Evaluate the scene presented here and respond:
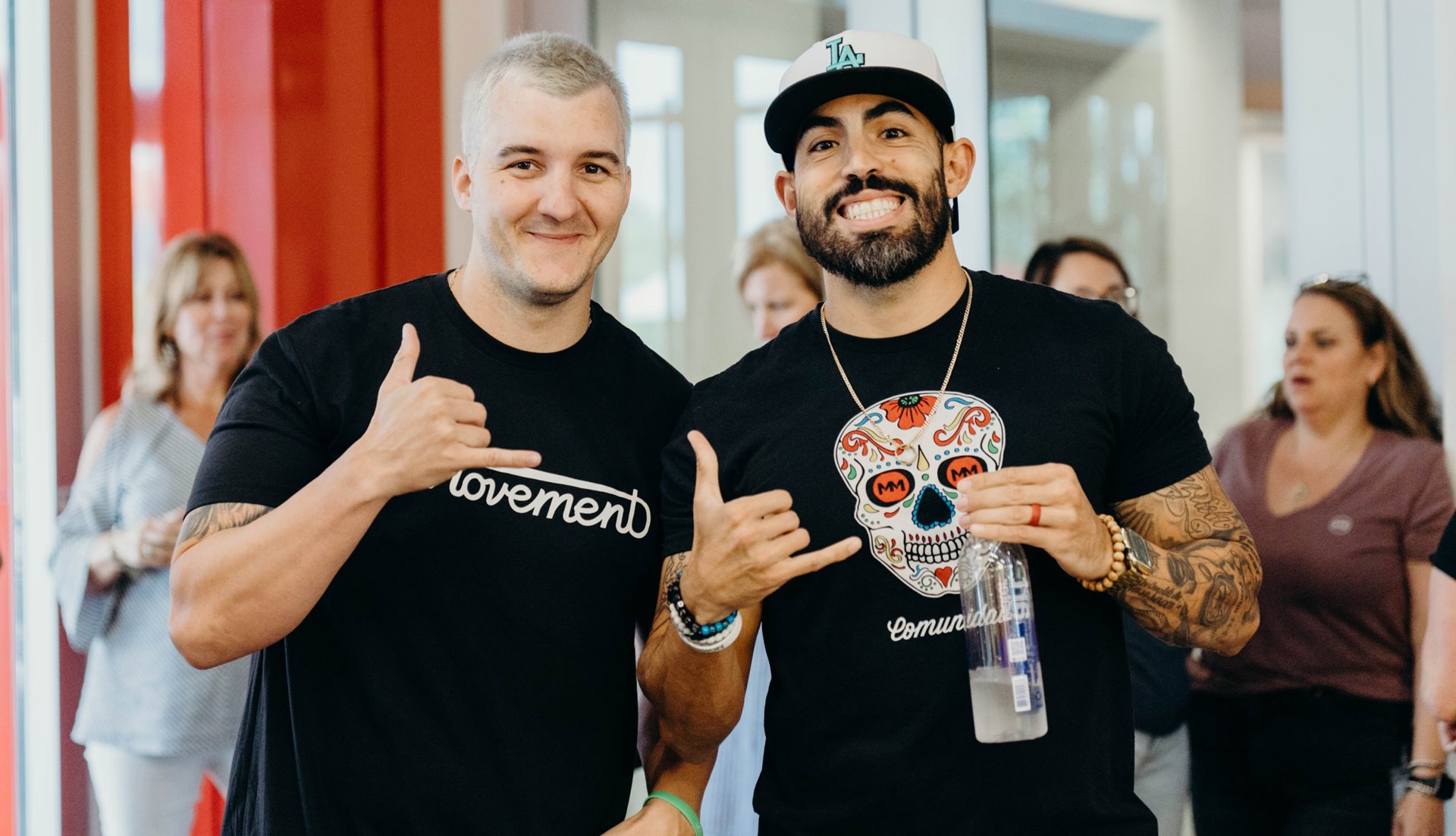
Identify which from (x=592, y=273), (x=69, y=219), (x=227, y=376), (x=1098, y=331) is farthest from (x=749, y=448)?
(x=69, y=219)

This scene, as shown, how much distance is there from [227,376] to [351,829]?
5.61 ft

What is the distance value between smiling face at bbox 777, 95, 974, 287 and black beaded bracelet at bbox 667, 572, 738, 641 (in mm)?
467

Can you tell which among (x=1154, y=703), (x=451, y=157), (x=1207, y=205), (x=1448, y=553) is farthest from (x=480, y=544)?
(x=1207, y=205)

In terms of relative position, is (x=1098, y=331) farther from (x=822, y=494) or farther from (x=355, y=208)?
(x=355, y=208)

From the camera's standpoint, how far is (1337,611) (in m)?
2.51

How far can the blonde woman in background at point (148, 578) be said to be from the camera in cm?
276

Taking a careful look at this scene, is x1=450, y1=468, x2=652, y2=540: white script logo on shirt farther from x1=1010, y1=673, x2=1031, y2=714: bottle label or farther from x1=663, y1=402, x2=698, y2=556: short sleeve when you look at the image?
x1=1010, y1=673, x2=1031, y2=714: bottle label

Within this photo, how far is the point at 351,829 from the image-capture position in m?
1.56

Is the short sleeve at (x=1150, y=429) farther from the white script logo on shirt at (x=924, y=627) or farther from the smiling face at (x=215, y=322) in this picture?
the smiling face at (x=215, y=322)

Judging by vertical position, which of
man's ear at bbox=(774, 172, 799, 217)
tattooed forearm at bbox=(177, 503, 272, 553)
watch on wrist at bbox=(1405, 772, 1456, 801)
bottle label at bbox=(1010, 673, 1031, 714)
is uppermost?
man's ear at bbox=(774, 172, 799, 217)

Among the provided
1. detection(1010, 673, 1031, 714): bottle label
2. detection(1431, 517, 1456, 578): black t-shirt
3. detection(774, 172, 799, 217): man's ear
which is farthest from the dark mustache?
detection(1431, 517, 1456, 578): black t-shirt

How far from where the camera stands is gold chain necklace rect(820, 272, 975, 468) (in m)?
1.55

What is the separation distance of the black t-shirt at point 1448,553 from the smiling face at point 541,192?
1.40 m

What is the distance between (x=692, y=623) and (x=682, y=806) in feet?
1.14
